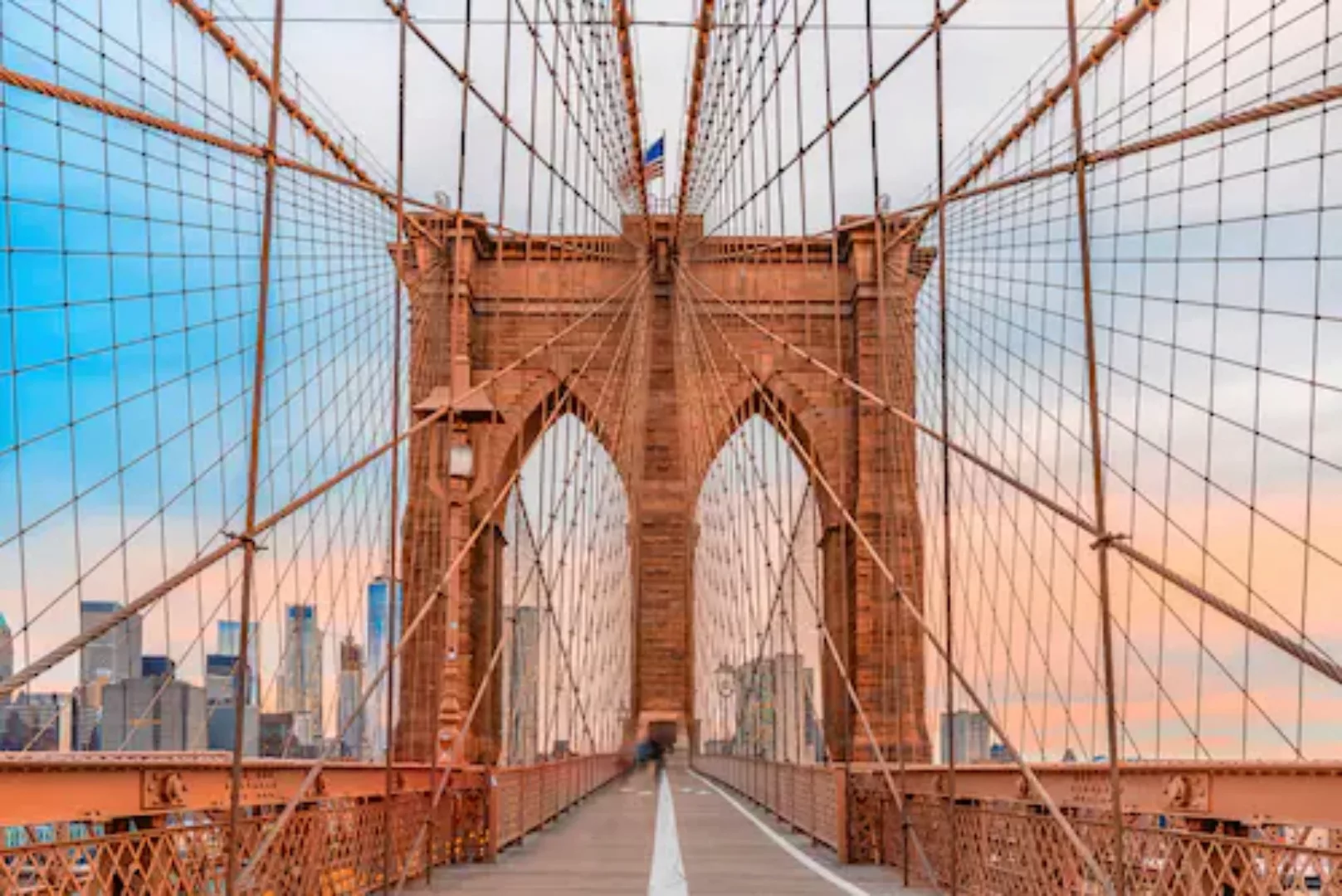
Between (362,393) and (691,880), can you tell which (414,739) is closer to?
(362,393)

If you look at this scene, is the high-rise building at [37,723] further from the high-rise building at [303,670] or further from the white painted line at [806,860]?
the high-rise building at [303,670]

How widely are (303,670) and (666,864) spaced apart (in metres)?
7.13

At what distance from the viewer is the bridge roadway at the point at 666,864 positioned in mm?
8125

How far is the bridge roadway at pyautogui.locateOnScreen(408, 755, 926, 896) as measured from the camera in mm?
8125

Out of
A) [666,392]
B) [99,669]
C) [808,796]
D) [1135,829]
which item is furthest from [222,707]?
[666,392]

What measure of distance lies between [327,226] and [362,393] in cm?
275

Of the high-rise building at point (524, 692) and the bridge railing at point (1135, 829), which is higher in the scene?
the high-rise building at point (524, 692)

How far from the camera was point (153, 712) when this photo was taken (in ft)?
38.1

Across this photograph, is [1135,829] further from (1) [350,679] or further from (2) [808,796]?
(1) [350,679]

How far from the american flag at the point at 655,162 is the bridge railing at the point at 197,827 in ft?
56.6

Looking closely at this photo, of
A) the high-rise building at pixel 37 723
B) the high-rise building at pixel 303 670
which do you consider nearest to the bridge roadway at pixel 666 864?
the high-rise building at pixel 37 723

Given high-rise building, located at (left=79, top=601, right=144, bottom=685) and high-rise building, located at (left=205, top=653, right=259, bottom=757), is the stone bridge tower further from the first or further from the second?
high-rise building, located at (left=79, top=601, right=144, bottom=685)

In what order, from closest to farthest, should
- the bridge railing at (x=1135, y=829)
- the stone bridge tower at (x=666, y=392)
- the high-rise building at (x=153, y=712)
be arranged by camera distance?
1. the bridge railing at (x=1135, y=829)
2. the high-rise building at (x=153, y=712)
3. the stone bridge tower at (x=666, y=392)

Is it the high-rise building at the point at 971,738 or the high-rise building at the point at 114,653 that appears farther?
the high-rise building at the point at 971,738
